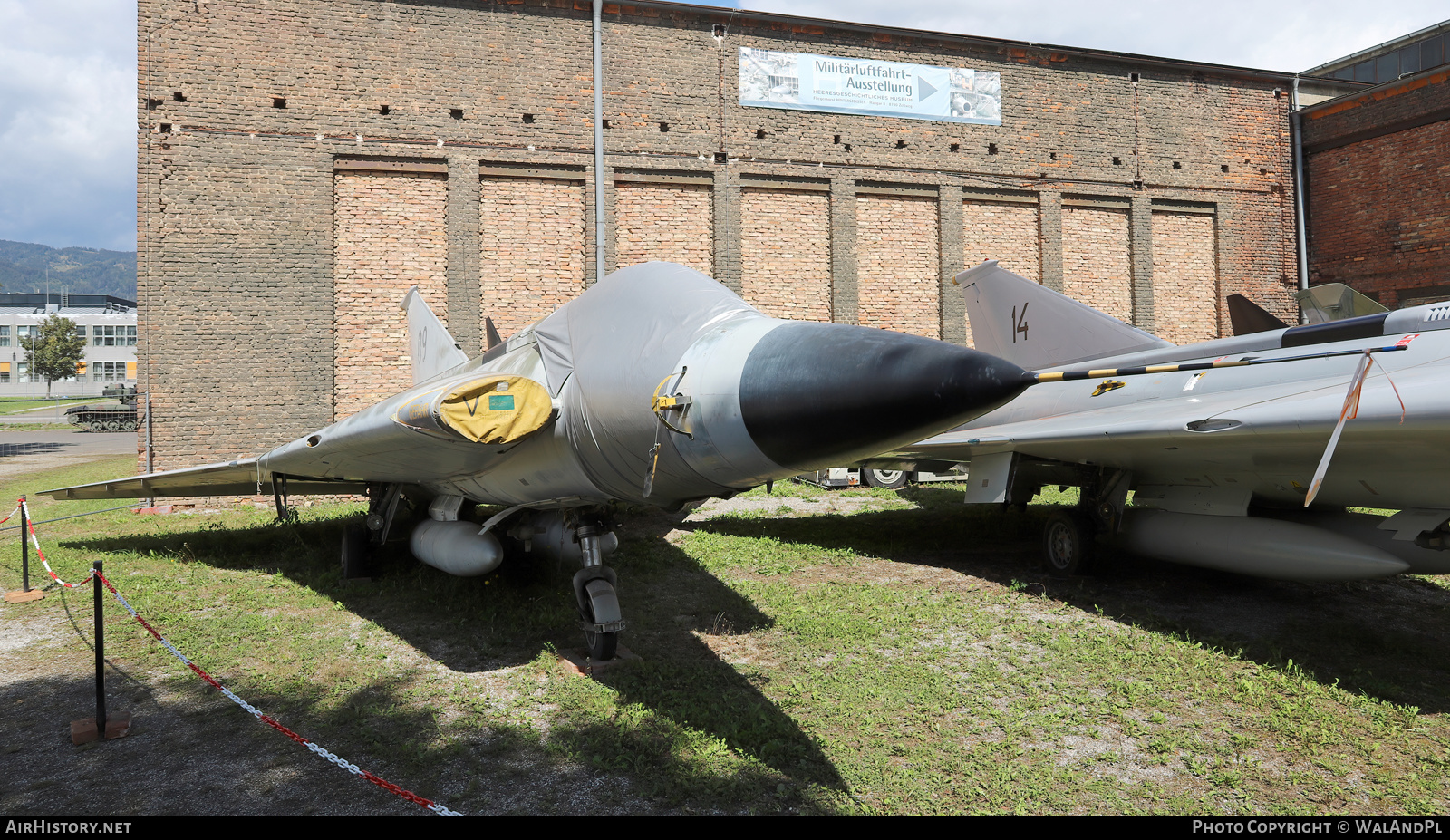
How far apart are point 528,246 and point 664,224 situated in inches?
102

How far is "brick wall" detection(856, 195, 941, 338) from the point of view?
15.8 meters

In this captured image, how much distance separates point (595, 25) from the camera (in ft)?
45.7

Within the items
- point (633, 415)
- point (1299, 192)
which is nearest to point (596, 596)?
point (633, 415)

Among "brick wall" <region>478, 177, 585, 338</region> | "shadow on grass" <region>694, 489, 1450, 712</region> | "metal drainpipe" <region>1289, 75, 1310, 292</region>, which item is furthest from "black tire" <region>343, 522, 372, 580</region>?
"metal drainpipe" <region>1289, 75, 1310, 292</region>

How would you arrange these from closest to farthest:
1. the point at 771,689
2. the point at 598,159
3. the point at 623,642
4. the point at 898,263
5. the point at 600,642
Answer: the point at 771,689 → the point at 600,642 → the point at 623,642 → the point at 598,159 → the point at 898,263

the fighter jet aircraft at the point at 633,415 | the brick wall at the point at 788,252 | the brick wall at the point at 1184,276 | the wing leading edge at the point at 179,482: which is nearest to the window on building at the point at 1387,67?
the brick wall at the point at 1184,276

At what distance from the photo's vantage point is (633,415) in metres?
3.75

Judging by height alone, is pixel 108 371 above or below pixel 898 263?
above

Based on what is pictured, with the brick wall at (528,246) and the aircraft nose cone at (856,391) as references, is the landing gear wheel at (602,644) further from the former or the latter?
the brick wall at (528,246)

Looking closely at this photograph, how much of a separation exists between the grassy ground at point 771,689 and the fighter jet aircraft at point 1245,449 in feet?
2.13

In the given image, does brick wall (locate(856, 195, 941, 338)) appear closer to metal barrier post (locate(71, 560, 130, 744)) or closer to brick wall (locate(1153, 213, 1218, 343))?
brick wall (locate(1153, 213, 1218, 343))

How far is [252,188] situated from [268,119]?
1.18 meters

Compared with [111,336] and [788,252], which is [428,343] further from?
[111,336]

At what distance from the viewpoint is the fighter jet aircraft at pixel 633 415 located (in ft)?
9.09
